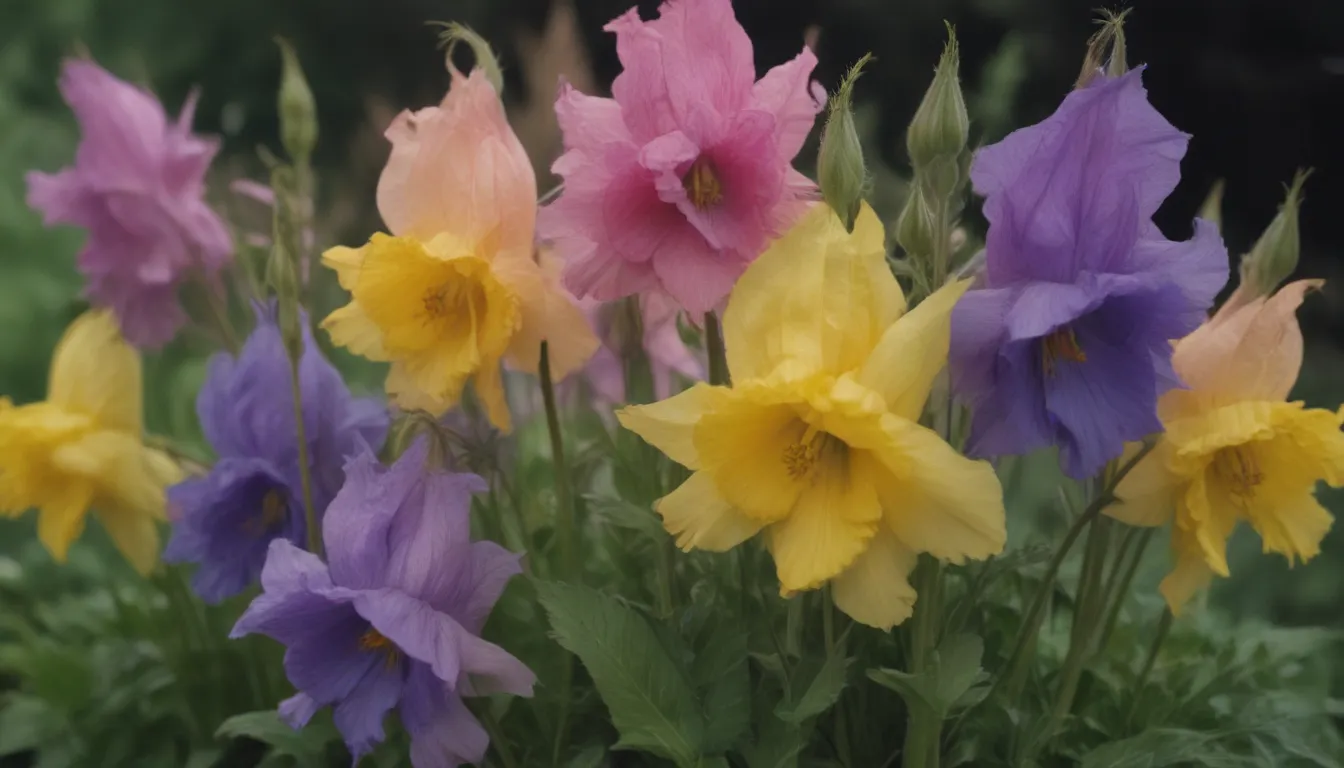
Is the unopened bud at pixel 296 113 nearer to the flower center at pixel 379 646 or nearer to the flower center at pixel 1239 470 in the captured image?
the flower center at pixel 379 646

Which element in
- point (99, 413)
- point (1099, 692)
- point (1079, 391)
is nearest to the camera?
point (1079, 391)

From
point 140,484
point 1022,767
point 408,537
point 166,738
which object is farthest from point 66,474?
point 1022,767

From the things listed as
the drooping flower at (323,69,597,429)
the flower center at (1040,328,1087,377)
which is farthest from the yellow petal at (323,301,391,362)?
the flower center at (1040,328,1087,377)

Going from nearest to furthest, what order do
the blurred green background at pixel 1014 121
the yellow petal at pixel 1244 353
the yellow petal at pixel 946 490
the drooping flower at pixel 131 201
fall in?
the yellow petal at pixel 946 490
the yellow petal at pixel 1244 353
the drooping flower at pixel 131 201
the blurred green background at pixel 1014 121

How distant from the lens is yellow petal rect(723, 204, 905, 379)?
1.65 feet

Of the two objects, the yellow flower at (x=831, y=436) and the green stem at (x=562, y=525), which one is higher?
the yellow flower at (x=831, y=436)

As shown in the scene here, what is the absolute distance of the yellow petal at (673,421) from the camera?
20.3 inches

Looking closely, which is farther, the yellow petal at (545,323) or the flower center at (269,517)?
the flower center at (269,517)

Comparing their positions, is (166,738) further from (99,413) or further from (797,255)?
(797,255)

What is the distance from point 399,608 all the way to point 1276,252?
0.45 m

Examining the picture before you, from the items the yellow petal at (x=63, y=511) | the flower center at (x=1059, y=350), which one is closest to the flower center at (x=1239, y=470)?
the flower center at (x=1059, y=350)

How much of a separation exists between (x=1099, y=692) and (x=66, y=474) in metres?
0.66

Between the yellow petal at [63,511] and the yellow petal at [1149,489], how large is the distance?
2.06ft

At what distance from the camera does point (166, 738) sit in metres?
0.87
